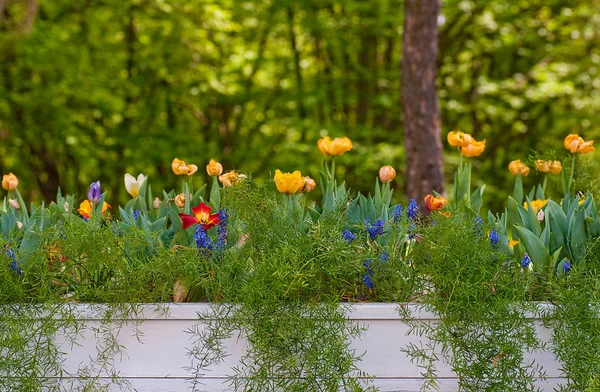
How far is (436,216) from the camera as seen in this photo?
189cm

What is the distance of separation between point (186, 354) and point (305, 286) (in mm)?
359

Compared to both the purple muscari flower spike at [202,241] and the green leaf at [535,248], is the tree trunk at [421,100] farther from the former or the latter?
the purple muscari flower spike at [202,241]

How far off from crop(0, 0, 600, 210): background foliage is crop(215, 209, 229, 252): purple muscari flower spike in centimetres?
555

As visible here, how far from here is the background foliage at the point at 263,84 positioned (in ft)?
25.7

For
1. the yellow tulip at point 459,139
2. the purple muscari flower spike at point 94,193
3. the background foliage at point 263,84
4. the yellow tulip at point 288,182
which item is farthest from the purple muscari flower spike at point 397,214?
the background foliage at point 263,84

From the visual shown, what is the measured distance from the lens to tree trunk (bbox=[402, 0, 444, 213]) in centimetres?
484

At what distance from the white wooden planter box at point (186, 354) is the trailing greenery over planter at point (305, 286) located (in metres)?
0.02

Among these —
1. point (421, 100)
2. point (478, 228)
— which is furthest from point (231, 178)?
point (421, 100)

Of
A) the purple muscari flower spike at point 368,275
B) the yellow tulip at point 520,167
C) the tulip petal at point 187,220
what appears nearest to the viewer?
the purple muscari flower spike at point 368,275

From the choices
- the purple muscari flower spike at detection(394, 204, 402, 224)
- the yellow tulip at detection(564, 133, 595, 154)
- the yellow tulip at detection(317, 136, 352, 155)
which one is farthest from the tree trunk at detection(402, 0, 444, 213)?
the purple muscari flower spike at detection(394, 204, 402, 224)

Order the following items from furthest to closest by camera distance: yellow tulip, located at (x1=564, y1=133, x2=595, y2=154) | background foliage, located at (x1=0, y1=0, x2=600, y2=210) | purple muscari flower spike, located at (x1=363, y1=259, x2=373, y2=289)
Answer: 1. background foliage, located at (x1=0, y1=0, x2=600, y2=210)
2. yellow tulip, located at (x1=564, y1=133, x2=595, y2=154)
3. purple muscari flower spike, located at (x1=363, y1=259, x2=373, y2=289)

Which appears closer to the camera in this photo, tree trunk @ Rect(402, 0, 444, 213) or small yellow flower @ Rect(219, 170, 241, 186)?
small yellow flower @ Rect(219, 170, 241, 186)

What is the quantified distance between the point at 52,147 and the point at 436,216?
7.25 metres

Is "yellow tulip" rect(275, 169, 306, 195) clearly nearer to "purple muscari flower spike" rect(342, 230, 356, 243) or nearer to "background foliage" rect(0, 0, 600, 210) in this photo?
"purple muscari flower spike" rect(342, 230, 356, 243)
